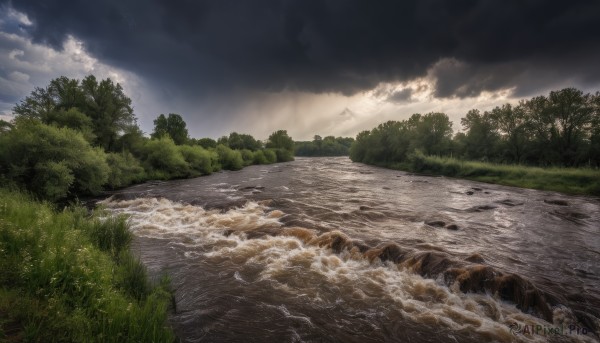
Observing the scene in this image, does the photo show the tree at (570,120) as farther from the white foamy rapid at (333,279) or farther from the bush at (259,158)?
the bush at (259,158)

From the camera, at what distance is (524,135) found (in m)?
48.0

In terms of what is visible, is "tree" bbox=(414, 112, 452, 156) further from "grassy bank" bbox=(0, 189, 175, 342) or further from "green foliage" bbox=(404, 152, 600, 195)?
"grassy bank" bbox=(0, 189, 175, 342)

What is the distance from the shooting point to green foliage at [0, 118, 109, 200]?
1766cm

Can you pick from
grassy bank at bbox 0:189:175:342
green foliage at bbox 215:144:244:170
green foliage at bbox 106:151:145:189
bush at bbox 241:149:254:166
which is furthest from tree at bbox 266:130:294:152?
grassy bank at bbox 0:189:175:342

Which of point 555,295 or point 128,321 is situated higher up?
point 128,321

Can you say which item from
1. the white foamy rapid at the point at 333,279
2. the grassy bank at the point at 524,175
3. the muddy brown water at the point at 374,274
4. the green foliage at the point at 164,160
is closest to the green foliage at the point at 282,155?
the grassy bank at the point at 524,175

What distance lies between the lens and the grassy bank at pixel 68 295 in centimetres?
353

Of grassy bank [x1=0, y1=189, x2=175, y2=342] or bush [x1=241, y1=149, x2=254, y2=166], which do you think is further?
bush [x1=241, y1=149, x2=254, y2=166]

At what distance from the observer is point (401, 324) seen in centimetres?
587

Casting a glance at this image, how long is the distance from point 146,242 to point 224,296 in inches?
254

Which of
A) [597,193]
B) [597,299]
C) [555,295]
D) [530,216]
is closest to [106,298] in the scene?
[555,295]

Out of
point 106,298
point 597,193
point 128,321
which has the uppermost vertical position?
point 106,298

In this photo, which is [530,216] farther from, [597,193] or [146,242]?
[146,242]

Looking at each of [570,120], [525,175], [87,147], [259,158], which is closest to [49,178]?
[87,147]
